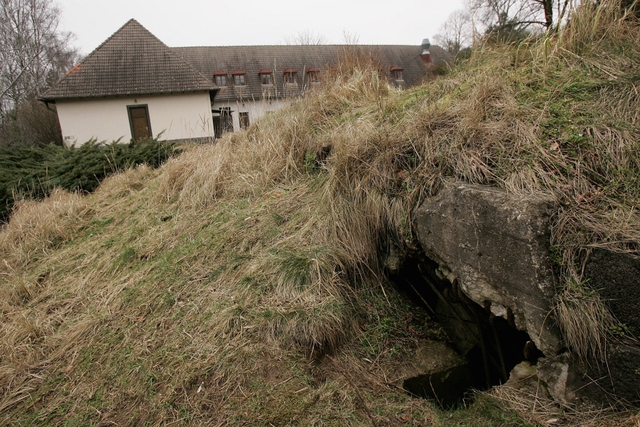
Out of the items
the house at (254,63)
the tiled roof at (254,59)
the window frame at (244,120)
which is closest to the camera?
the window frame at (244,120)

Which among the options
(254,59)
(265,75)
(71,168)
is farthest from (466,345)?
(254,59)

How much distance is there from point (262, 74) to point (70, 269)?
22.7 meters

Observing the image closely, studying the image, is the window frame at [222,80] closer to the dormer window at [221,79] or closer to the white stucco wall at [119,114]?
the dormer window at [221,79]

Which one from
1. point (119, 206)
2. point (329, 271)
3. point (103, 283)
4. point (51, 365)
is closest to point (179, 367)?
point (51, 365)

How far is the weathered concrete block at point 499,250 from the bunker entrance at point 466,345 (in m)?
0.13

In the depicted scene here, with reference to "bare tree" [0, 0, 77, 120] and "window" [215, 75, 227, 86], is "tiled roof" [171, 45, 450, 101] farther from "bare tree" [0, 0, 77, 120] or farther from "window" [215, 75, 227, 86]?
"bare tree" [0, 0, 77, 120]

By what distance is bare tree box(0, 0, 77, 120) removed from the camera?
23.2 metres

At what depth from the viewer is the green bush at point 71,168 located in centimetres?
627

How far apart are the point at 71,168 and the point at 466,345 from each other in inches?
298

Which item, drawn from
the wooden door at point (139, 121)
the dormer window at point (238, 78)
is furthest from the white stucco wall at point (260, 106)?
the dormer window at point (238, 78)

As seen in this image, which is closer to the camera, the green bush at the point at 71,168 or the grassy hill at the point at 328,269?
the grassy hill at the point at 328,269

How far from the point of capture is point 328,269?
2.83 meters

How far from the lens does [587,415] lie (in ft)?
5.82

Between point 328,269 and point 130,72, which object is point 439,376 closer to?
point 328,269
